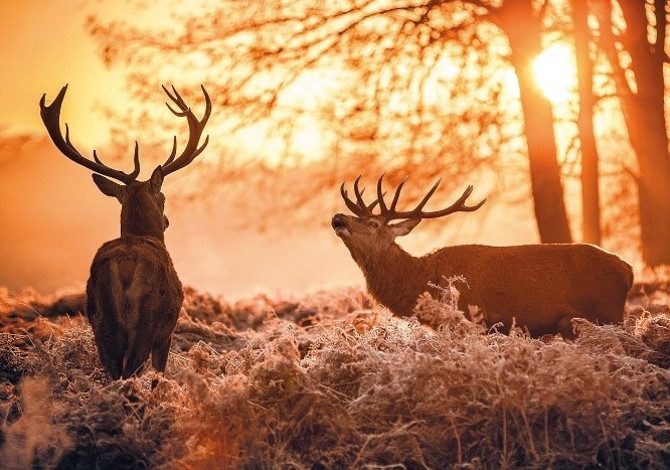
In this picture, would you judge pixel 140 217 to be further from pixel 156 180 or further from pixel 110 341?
pixel 110 341

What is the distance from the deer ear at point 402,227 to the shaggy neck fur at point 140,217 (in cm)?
265

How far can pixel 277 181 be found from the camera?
15.2m

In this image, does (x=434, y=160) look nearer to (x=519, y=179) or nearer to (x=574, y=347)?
(x=519, y=179)

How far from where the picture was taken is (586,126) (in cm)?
1611

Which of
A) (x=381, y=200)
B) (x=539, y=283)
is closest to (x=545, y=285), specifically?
(x=539, y=283)

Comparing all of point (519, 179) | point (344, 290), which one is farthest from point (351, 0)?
point (519, 179)

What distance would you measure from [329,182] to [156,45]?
337 cm

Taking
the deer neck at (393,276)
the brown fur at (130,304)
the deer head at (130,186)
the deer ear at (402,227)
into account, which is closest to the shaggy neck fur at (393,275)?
the deer neck at (393,276)

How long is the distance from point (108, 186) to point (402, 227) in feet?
9.84

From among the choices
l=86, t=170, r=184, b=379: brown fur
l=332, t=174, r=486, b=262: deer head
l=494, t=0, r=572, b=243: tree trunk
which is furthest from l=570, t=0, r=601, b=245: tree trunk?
l=86, t=170, r=184, b=379: brown fur

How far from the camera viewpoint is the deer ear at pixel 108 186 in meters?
7.99

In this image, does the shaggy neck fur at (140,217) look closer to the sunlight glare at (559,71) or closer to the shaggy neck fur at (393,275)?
the shaggy neck fur at (393,275)

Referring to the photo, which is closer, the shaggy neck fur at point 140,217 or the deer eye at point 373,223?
the shaggy neck fur at point 140,217

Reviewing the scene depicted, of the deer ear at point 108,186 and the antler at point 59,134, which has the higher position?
the antler at point 59,134
